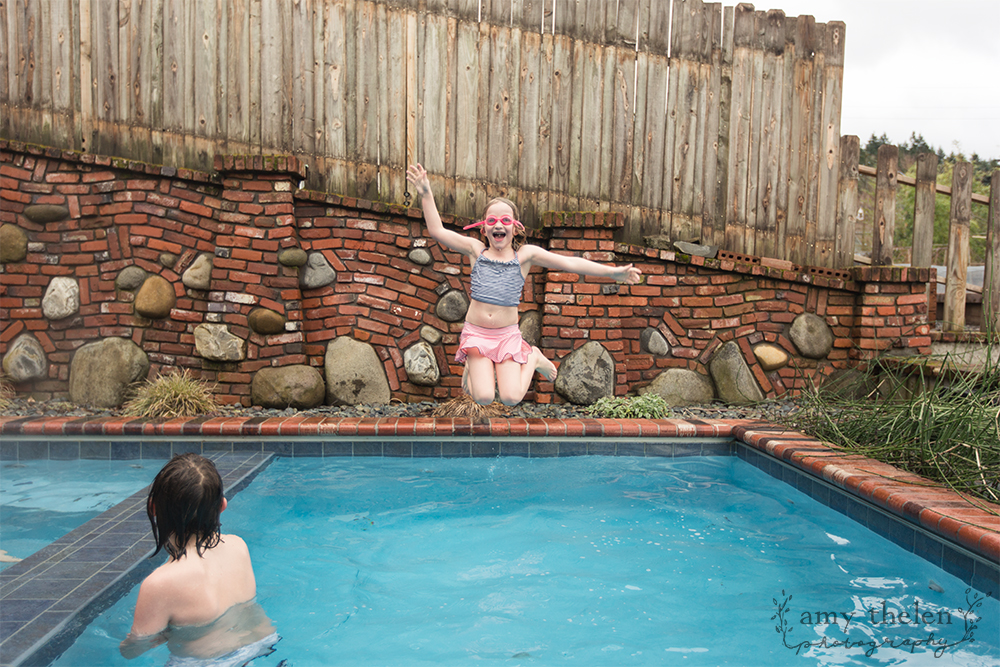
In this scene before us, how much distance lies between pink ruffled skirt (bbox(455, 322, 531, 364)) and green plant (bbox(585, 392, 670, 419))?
4.51 feet

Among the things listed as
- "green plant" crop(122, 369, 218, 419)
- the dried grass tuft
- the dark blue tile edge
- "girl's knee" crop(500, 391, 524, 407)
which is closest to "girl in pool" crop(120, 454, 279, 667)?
"girl's knee" crop(500, 391, 524, 407)

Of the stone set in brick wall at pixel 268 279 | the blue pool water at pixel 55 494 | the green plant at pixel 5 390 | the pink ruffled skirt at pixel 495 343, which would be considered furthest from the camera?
the stone set in brick wall at pixel 268 279

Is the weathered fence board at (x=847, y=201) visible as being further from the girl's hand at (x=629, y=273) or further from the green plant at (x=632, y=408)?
the girl's hand at (x=629, y=273)

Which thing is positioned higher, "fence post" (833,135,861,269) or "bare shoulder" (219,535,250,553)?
"fence post" (833,135,861,269)

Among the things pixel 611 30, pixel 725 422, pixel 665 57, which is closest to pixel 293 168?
pixel 611 30

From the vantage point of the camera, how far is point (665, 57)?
19.6ft

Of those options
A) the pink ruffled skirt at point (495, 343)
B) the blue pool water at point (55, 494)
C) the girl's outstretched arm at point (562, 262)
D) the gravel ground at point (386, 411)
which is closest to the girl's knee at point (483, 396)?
the pink ruffled skirt at point (495, 343)

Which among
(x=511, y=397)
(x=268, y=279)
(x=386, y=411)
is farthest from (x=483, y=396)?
(x=268, y=279)

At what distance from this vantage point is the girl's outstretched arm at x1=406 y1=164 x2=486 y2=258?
12.3 ft

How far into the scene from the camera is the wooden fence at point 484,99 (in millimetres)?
5770

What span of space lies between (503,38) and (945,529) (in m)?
4.95

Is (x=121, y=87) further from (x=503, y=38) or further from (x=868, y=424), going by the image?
(x=868, y=424)

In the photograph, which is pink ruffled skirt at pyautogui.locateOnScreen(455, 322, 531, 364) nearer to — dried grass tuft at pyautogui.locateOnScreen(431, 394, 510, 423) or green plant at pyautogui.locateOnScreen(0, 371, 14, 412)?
dried grass tuft at pyautogui.locateOnScreen(431, 394, 510, 423)

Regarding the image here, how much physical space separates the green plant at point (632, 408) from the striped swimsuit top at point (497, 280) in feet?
5.31
